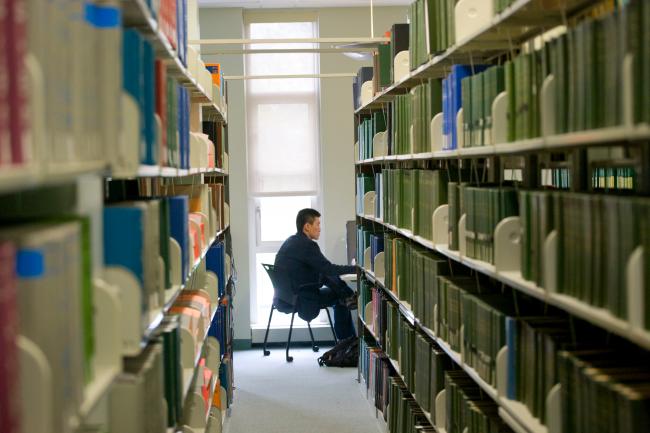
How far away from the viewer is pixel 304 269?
6.66 metres

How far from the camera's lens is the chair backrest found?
261 inches

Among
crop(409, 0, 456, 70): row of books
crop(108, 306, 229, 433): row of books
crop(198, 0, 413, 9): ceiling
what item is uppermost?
crop(198, 0, 413, 9): ceiling

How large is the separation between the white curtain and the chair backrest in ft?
3.35

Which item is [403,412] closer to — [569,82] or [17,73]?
[569,82]

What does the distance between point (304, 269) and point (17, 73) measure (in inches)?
225

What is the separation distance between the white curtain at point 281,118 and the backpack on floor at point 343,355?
A: 159 cm

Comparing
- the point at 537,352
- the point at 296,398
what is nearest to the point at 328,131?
the point at 296,398

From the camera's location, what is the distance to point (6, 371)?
0.98 metres

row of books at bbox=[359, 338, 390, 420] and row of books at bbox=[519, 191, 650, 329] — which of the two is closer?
row of books at bbox=[519, 191, 650, 329]

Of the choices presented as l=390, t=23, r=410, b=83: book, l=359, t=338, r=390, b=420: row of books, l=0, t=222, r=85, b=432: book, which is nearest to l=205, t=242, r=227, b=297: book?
l=359, t=338, r=390, b=420: row of books

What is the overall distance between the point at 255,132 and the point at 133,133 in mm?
5712

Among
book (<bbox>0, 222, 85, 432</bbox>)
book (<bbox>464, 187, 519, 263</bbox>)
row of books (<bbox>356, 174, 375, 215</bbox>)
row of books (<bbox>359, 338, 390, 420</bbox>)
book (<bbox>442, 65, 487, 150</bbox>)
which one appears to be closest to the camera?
book (<bbox>0, 222, 85, 432</bbox>)

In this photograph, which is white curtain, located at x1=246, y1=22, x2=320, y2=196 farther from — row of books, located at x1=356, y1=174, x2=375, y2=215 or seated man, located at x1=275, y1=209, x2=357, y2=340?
row of books, located at x1=356, y1=174, x2=375, y2=215

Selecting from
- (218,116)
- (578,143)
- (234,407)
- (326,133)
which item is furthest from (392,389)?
(326,133)
